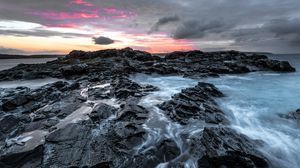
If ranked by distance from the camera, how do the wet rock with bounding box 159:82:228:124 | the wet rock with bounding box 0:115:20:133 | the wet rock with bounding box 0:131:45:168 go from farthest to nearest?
the wet rock with bounding box 159:82:228:124, the wet rock with bounding box 0:115:20:133, the wet rock with bounding box 0:131:45:168

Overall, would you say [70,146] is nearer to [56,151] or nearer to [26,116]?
[56,151]

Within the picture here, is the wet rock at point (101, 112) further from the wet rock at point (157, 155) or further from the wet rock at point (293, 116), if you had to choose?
the wet rock at point (293, 116)

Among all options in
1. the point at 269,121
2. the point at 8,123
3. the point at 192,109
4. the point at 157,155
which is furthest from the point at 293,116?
the point at 8,123

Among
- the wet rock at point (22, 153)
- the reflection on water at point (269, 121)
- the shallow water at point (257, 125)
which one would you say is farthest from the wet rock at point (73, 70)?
the wet rock at point (22, 153)

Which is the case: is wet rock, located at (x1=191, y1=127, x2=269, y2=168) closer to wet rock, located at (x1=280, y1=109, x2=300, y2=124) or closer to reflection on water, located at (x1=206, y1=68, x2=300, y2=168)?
reflection on water, located at (x1=206, y1=68, x2=300, y2=168)

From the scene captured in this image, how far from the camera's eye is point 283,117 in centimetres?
1109

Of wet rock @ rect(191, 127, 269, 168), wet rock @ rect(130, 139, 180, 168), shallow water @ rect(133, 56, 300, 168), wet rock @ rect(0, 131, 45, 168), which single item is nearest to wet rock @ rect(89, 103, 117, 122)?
shallow water @ rect(133, 56, 300, 168)

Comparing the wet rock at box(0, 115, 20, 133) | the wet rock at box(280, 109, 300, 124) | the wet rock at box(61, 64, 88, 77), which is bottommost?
the wet rock at box(280, 109, 300, 124)

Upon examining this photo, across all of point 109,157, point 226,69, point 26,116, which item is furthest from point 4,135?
point 226,69

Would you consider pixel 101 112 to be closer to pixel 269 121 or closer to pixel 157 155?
pixel 157 155

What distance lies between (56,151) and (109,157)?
1721 mm

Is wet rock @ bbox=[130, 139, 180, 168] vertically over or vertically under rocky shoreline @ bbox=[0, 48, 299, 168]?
under

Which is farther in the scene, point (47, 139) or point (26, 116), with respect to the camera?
point (26, 116)

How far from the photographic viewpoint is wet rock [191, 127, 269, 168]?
20.9 feet
